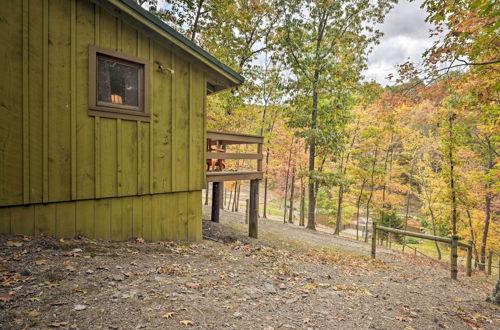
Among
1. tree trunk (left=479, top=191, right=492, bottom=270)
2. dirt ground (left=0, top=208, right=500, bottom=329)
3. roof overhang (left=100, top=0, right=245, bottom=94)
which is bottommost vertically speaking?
tree trunk (left=479, top=191, right=492, bottom=270)

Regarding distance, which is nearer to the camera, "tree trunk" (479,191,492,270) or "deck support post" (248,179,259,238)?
"deck support post" (248,179,259,238)

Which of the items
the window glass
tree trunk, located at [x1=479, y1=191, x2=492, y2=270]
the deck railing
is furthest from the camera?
tree trunk, located at [x1=479, y1=191, x2=492, y2=270]

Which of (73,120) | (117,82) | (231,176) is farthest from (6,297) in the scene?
(231,176)

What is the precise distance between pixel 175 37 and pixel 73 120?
272cm

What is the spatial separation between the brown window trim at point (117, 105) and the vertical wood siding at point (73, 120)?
102 millimetres

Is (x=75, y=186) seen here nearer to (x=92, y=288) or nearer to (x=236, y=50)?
(x=92, y=288)

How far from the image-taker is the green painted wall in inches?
158

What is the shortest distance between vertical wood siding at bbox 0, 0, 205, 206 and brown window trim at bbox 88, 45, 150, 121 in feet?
0.33

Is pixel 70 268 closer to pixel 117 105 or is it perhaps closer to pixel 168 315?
pixel 168 315

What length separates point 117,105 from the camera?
4980 mm

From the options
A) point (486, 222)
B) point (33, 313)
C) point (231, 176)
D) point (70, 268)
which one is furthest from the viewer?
point (486, 222)

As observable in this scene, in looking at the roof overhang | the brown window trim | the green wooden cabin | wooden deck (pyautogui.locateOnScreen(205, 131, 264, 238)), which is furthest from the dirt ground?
the roof overhang

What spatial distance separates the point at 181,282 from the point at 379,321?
2992 mm

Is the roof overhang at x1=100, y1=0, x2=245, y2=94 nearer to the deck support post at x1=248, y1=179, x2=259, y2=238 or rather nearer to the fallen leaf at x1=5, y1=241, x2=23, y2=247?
the deck support post at x1=248, y1=179, x2=259, y2=238
